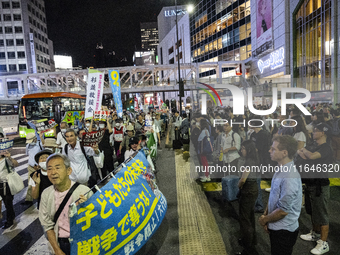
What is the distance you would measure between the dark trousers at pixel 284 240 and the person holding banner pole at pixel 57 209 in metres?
2.14

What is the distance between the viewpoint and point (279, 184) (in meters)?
2.52

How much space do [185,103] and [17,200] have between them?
51734 mm

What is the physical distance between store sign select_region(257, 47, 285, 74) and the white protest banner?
23.0 metres

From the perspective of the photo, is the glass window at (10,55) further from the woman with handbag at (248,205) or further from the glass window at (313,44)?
the woman with handbag at (248,205)

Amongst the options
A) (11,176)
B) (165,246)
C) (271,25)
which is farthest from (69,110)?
(271,25)

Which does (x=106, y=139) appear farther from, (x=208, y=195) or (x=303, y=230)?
(x=303, y=230)

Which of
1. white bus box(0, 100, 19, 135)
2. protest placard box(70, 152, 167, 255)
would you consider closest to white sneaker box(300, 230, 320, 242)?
protest placard box(70, 152, 167, 255)

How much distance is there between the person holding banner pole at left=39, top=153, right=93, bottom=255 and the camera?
2508 millimetres

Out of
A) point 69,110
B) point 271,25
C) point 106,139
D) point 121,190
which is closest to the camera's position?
point 121,190

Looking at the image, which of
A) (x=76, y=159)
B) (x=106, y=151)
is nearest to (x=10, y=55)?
(x=106, y=151)

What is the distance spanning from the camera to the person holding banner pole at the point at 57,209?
2.51 metres

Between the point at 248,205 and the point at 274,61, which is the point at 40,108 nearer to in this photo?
the point at 248,205

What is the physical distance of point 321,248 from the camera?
3445 millimetres

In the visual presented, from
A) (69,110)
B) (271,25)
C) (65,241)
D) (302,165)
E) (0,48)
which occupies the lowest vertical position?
(65,241)
